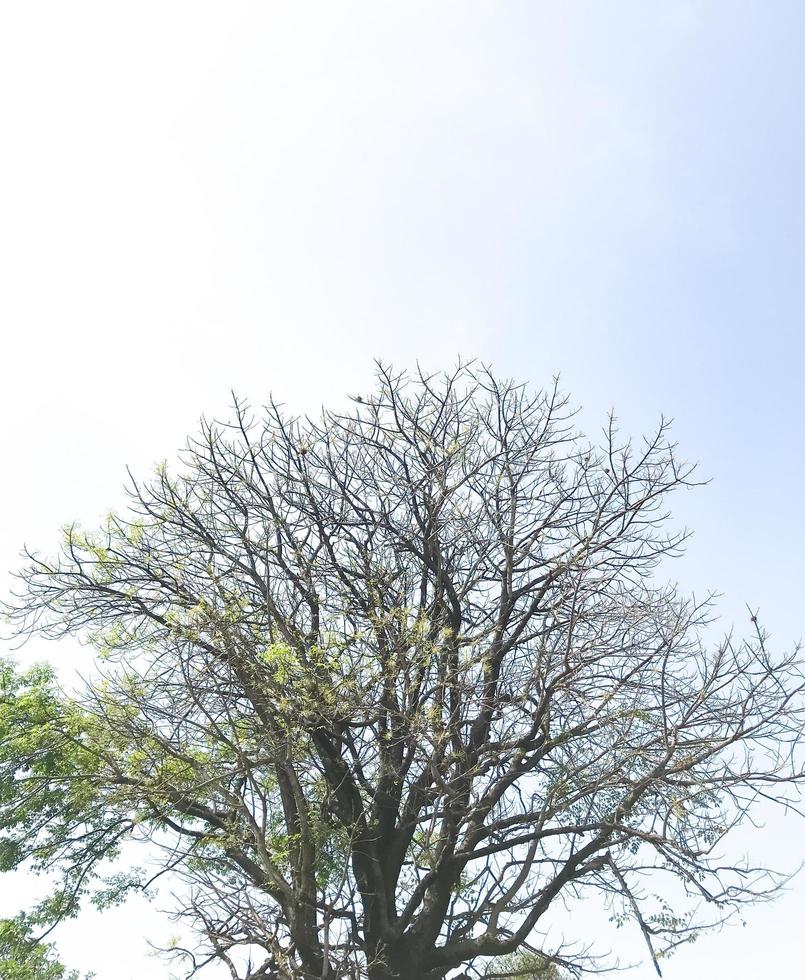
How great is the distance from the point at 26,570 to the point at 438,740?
6.66 m

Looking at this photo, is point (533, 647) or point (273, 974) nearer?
point (273, 974)

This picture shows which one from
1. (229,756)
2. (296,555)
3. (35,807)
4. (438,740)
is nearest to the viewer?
(438,740)

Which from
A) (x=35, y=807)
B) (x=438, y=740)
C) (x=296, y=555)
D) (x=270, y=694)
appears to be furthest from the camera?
(x=35, y=807)

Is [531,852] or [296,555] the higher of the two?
[296,555]

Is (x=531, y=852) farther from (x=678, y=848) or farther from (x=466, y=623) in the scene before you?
(x=466, y=623)

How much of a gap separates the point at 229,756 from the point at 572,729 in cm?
417

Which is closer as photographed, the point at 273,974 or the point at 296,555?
the point at 273,974

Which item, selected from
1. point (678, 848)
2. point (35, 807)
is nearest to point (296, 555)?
point (678, 848)

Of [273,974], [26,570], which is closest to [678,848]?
[273,974]

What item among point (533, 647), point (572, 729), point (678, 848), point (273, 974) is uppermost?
point (533, 647)

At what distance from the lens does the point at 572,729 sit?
31.6 feet

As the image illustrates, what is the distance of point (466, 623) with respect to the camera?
37.3 feet

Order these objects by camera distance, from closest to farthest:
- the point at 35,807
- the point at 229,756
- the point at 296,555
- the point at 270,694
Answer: the point at 270,694 < the point at 229,756 < the point at 296,555 < the point at 35,807

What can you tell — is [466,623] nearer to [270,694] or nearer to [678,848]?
[270,694]
